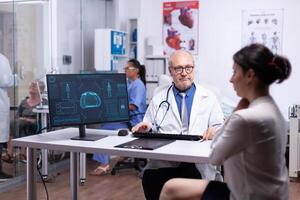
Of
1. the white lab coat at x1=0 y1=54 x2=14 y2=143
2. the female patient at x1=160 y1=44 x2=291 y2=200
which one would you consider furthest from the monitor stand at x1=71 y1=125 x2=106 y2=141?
the white lab coat at x1=0 y1=54 x2=14 y2=143

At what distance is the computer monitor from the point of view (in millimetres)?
2568

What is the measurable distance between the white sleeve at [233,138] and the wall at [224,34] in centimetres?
400

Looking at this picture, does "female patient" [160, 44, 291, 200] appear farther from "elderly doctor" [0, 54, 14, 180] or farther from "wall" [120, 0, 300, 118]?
"wall" [120, 0, 300, 118]

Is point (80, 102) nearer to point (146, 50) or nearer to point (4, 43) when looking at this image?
point (4, 43)

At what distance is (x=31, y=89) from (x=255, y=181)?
2989mm

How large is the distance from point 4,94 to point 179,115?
2217 millimetres

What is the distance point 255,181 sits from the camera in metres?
1.74

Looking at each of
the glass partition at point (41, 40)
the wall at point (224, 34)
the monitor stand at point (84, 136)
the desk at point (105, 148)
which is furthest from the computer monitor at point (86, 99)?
the wall at point (224, 34)

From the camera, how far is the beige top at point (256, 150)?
169 centimetres

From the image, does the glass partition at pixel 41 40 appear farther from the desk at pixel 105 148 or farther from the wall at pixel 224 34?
the desk at pixel 105 148

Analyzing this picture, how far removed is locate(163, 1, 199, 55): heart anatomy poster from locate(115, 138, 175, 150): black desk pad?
363cm

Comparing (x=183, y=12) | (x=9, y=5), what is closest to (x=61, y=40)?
(x=9, y=5)

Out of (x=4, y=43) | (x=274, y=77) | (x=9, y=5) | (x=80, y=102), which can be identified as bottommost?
(x=80, y=102)

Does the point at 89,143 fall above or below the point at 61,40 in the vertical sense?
below
